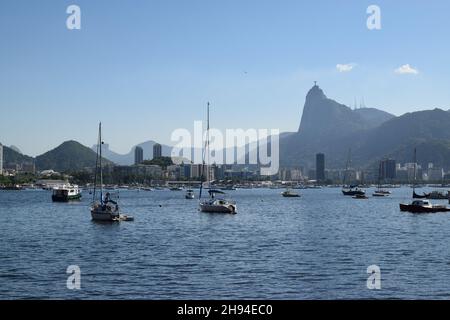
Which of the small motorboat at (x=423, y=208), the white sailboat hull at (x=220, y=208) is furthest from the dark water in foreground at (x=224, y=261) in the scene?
the small motorboat at (x=423, y=208)

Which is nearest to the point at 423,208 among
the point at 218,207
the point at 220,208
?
the point at 220,208

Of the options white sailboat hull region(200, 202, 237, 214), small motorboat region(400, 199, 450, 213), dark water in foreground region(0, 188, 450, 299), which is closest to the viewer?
dark water in foreground region(0, 188, 450, 299)

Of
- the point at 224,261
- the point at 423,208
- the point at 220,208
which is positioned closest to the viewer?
the point at 224,261

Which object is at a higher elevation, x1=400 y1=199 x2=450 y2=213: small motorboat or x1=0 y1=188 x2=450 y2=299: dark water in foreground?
x1=400 y1=199 x2=450 y2=213: small motorboat

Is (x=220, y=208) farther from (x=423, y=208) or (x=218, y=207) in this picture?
(x=423, y=208)

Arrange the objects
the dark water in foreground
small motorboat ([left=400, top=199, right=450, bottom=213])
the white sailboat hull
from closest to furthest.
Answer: the dark water in foreground, the white sailboat hull, small motorboat ([left=400, top=199, right=450, bottom=213])

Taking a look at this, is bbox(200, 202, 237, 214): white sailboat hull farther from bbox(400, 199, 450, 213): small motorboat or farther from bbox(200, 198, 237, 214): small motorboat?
bbox(400, 199, 450, 213): small motorboat

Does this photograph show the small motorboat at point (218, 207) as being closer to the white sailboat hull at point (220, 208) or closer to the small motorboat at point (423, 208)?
the white sailboat hull at point (220, 208)

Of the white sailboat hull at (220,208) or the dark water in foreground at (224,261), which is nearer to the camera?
the dark water in foreground at (224,261)

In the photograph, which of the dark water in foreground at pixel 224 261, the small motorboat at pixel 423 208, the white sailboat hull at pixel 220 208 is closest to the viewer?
the dark water in foreground at pixel 224 261

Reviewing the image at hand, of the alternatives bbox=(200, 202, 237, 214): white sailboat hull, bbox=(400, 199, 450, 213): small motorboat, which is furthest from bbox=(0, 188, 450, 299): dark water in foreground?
bbox=(400, 199, 450, 213): small motorboat

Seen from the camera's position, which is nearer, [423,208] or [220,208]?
[220,208]

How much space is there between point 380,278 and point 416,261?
27.9ft
